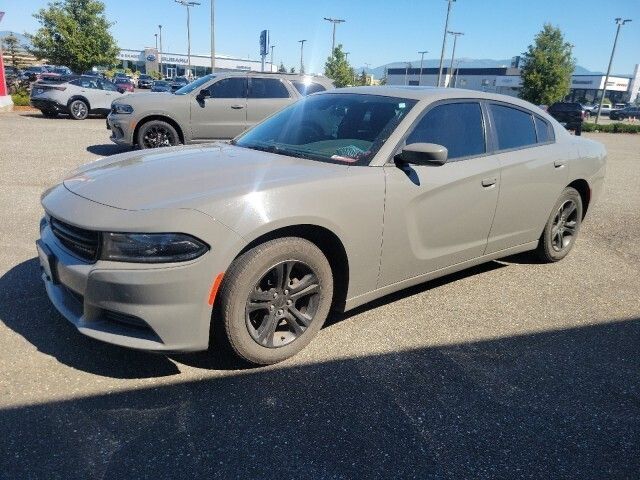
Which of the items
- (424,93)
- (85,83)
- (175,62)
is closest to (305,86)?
(424,93)

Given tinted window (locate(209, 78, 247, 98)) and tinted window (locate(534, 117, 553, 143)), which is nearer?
tinted window (locate(534, 117, 553, 143))

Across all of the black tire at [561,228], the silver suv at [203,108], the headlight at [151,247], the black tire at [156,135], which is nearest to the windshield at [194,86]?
the silver suv at [203,108]

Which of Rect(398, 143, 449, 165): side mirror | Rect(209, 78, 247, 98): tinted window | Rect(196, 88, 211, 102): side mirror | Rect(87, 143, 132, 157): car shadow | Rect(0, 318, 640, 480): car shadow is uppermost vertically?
Rect(209, 78, 247, 98): tinted window

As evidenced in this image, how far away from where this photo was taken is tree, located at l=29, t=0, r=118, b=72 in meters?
30.3

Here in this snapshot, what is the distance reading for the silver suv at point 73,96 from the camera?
1627cm

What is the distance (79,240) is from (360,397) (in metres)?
1.68

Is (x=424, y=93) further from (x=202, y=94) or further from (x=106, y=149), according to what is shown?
(x=106, y=149)

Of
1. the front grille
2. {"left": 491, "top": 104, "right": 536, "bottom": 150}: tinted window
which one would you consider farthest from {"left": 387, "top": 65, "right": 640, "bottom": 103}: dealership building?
the front grille

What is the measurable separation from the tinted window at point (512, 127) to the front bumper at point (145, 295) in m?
2.61

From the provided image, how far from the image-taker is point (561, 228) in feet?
15.9

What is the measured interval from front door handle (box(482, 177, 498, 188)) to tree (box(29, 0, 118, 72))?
33.5 meters

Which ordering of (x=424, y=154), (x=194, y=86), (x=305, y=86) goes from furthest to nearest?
(x=305, y=86)
(x=194, y=86)
(x=424, y=154)

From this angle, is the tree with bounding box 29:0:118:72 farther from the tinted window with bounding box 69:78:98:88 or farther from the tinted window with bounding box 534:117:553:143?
the tinted window with bounding box 534:117:553:143

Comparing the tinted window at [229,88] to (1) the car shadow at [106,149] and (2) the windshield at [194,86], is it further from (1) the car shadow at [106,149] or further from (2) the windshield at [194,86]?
(1) the car shadow at [106,149]
